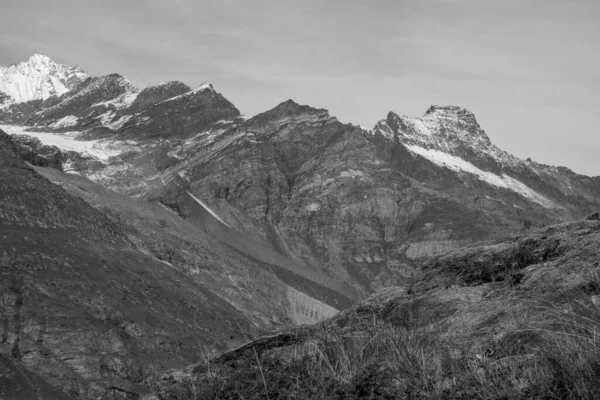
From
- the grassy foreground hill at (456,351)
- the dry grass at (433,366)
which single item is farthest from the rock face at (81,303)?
the dry grass at (433,366)

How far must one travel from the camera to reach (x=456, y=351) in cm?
544

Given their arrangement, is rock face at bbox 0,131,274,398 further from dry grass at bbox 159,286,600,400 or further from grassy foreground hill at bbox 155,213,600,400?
dry grass at bbox 159,286,600,400

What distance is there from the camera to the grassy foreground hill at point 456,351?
14.8 feet

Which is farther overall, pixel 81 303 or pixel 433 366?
pixel 81 303

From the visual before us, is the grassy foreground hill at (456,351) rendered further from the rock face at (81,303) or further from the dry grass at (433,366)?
the rock face at (81,303)

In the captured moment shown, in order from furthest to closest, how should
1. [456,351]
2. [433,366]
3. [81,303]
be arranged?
1. [81,303]
2. [456,351]
3. [433,366]

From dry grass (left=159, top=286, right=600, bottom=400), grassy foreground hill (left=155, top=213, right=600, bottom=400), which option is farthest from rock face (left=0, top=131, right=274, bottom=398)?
dry grass (left=159, top=286, right=600, bottom=400)

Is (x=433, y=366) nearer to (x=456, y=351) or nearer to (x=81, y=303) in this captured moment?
(x=456, y=351)

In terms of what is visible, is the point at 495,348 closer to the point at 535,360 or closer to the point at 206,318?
the point at 535,360

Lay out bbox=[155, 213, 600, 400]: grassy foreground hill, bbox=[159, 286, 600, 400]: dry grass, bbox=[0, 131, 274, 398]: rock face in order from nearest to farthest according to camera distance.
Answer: bbox=[159, 286, 600, 400]: dry grass, bbox=[155, 213, 600, 400]: grassy foreground hill, bbox=[0, 131, 274, 398]: rock face

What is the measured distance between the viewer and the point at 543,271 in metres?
7.50

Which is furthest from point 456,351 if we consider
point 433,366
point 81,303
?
Answer: point 81,303

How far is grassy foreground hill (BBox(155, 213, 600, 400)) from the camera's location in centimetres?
450

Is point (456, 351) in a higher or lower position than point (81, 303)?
higher
